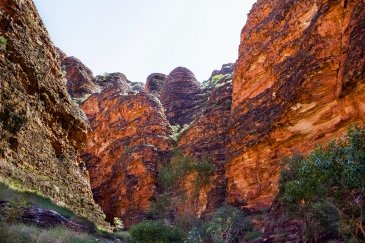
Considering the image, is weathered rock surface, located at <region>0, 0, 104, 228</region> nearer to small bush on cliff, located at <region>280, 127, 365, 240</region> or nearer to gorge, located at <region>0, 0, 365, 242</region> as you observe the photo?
gorge, located at <region>0, 0, 365, 242</region>

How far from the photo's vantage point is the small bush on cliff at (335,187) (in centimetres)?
1341

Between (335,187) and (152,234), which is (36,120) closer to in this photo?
(152,234)

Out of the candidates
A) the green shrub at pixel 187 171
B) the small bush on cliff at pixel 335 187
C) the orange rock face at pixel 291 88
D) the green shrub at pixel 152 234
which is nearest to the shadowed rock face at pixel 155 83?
the orange rock face at pixel 291 88

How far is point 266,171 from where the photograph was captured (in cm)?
3344

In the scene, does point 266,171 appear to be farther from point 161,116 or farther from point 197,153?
point 161,116

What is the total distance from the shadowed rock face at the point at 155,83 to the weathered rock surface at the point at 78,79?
1221 centimetres

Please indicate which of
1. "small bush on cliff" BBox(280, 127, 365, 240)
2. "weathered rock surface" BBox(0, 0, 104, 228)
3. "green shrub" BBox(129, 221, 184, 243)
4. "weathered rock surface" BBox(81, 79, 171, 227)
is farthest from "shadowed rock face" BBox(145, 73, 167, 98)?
"small bush on cliff" BBox(280, 127, 365, 240)

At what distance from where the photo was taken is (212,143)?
46.1 meters

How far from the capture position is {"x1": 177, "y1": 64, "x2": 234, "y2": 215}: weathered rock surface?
129ft

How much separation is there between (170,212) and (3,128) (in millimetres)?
26114

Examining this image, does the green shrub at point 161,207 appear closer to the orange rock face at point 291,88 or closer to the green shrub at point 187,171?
the green shrub at point 187,171

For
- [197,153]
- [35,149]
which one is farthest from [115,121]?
[35,149]

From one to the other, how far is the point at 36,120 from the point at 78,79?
57.8 m

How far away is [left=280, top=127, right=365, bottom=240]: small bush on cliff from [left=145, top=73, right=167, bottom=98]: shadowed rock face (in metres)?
65.6
